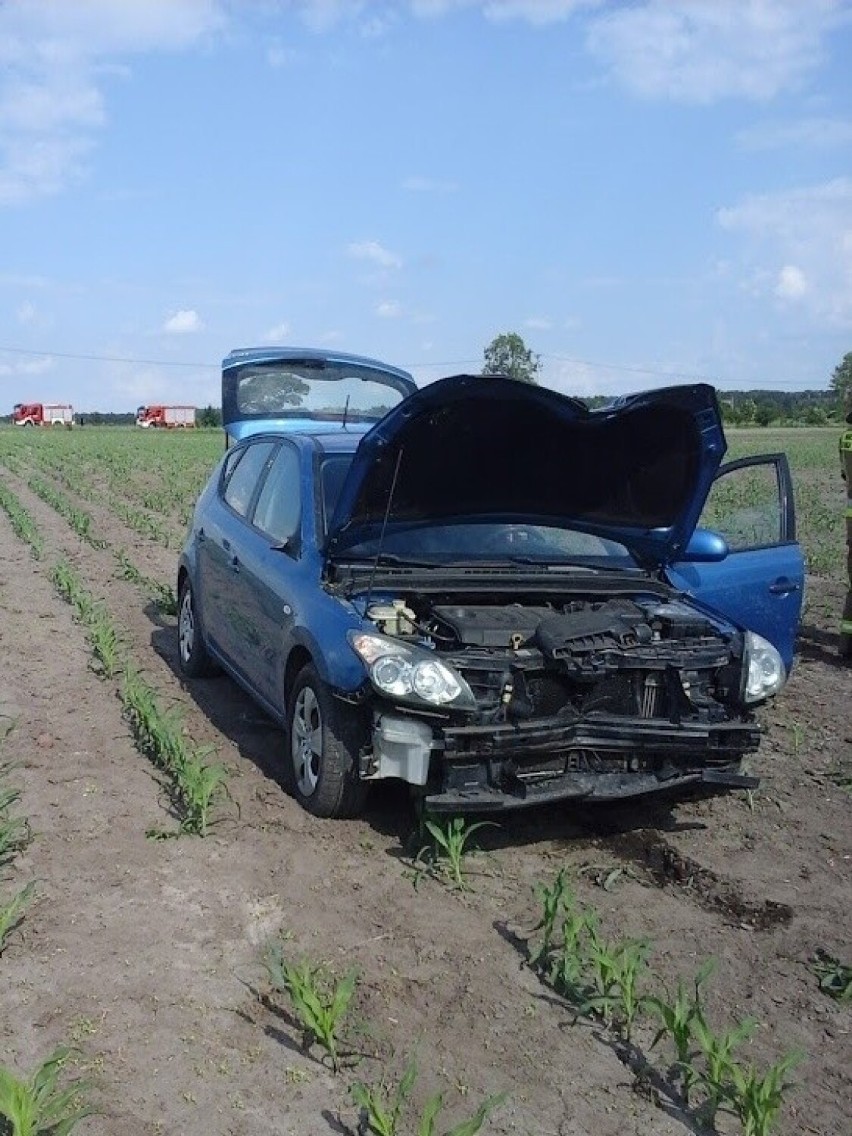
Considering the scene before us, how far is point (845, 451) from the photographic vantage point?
9172 mm

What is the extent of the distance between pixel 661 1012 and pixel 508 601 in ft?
7.96

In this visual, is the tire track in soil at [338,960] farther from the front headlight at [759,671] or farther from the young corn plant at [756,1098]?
the front headlight at [759,671]

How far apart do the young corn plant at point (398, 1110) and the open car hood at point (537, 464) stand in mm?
2735

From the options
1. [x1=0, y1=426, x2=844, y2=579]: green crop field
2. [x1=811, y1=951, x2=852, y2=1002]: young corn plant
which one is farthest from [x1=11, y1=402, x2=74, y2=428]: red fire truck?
[x1=811, y1=951, x2=852, y2=1002]: young corn plant

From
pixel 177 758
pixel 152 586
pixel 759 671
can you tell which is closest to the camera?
pixel 759 671

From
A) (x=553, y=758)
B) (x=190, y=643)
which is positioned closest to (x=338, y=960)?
(x=553, y=758)

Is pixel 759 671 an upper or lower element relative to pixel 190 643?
upper

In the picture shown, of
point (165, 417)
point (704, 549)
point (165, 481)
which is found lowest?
point (165, 417)

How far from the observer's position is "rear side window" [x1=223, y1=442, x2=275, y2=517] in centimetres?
709

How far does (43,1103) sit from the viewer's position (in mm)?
3000

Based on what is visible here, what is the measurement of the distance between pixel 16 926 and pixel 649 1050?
86.0 inches

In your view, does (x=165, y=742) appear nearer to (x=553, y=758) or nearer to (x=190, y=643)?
(x=553, y=758)

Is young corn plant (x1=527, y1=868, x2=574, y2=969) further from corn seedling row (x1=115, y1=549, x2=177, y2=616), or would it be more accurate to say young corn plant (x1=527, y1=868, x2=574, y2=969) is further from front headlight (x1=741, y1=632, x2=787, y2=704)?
corn seedling row (x1=115, y1=549, x2=177, y2=616)

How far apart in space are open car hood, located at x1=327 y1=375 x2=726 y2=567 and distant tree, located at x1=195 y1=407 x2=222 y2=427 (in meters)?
97.8
